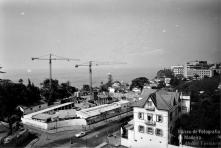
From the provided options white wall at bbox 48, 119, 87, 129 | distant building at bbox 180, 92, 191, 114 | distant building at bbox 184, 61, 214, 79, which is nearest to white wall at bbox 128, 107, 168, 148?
distant building at bbox 180, 92, 191, 114

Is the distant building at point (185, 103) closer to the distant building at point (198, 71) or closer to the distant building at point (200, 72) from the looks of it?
the distant building at point (200, 72)

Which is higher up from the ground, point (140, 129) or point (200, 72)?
point (200, 72)

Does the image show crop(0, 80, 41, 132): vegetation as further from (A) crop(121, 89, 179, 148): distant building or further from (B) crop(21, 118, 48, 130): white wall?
(A) crop(121, 89, 179, 148): distant building

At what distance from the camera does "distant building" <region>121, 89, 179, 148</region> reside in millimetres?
13375

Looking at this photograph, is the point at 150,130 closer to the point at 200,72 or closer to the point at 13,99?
the point at 13,99

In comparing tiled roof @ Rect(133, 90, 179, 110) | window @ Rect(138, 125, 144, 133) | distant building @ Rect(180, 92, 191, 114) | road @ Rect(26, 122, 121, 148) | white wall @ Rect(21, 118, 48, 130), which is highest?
tiled roof @ Rect(133, 90, 179, 110)

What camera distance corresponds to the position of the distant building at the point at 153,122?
13375mm

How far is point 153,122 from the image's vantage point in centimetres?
1372

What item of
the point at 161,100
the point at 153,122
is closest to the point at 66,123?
the point at 153,122

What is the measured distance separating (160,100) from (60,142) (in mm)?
8622

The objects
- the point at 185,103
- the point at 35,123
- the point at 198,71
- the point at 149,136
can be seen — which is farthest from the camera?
the point at 198,71

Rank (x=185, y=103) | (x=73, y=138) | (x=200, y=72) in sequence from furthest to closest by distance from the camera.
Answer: (x=200, y=72) → (x=185, y=103) → (x=73, y=138)

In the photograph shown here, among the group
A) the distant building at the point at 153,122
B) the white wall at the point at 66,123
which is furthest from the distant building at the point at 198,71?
the distant building at the point at 153,122

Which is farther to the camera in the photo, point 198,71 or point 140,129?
point 198,71
